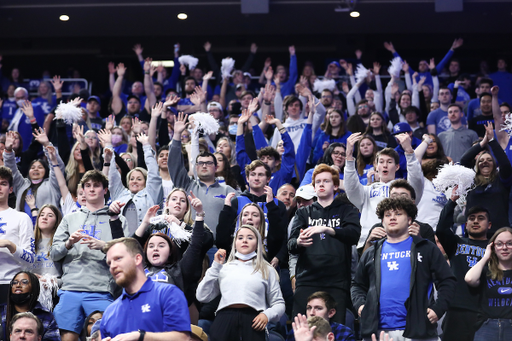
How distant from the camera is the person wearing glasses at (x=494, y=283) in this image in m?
6.27

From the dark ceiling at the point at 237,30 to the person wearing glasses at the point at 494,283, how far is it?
958 centimetres

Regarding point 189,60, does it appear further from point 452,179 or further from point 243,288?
point 243,288

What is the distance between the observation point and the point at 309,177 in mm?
8141

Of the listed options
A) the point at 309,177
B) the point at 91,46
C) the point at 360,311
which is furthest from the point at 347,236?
the point at 91,46

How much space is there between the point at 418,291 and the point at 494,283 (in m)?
1.36

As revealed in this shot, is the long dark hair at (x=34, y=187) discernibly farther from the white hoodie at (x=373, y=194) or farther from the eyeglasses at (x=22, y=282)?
the white hoodie at (x=373, y=194)

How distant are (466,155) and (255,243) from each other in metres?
3.69

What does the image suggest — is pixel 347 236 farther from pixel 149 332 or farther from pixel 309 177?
pixel 149 332

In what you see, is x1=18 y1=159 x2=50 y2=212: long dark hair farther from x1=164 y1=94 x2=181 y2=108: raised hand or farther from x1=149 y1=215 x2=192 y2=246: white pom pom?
x1=149 y1=215 x2=192 y2=246: white pom pom

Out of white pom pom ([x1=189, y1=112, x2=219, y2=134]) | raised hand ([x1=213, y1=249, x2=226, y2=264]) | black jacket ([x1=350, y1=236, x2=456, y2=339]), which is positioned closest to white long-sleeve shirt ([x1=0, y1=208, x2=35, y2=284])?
raised hand ([x1=213, y1=249, x2=226, y2=264])

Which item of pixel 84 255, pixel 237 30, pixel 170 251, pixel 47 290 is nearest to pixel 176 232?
pixel 170 251

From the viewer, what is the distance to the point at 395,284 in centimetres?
552

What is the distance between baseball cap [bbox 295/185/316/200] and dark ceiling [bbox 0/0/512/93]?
27.9 ft

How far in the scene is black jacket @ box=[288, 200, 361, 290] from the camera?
631 centimetres
